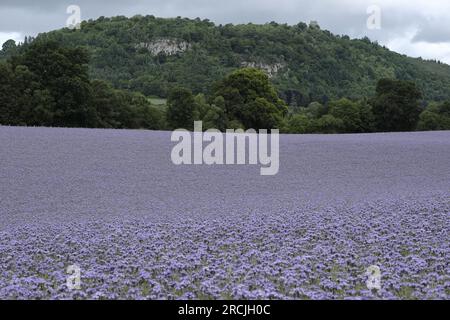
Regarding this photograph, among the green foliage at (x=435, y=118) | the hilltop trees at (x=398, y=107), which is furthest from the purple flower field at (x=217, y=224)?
the green foliage at (x=435, y=118)

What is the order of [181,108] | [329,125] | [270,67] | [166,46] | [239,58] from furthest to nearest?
1. [166,46]
2. [239,58]
3. [270,67]
4. [329,125]
5. [181,108]

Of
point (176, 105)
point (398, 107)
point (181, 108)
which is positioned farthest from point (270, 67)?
point (398, 107)

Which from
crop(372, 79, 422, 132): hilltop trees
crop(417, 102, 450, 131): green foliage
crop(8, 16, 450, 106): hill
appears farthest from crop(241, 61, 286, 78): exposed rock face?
crop(372, 79, 422, 132): hilltop trees

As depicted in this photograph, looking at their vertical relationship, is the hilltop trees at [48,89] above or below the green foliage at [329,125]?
above

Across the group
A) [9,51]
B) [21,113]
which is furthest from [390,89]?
[9,51]

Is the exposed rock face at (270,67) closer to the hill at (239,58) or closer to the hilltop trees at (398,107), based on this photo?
the hill at (239,58)

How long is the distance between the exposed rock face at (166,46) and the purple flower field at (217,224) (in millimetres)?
66403

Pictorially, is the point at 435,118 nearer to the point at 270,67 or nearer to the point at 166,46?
the point at 270,67

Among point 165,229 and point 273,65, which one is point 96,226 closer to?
point 165,229

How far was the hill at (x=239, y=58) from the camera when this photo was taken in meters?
80.5

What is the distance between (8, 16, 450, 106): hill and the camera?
264 feet

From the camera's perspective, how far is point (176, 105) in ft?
190

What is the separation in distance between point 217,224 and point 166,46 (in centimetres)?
8815

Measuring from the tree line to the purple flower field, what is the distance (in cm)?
2257
